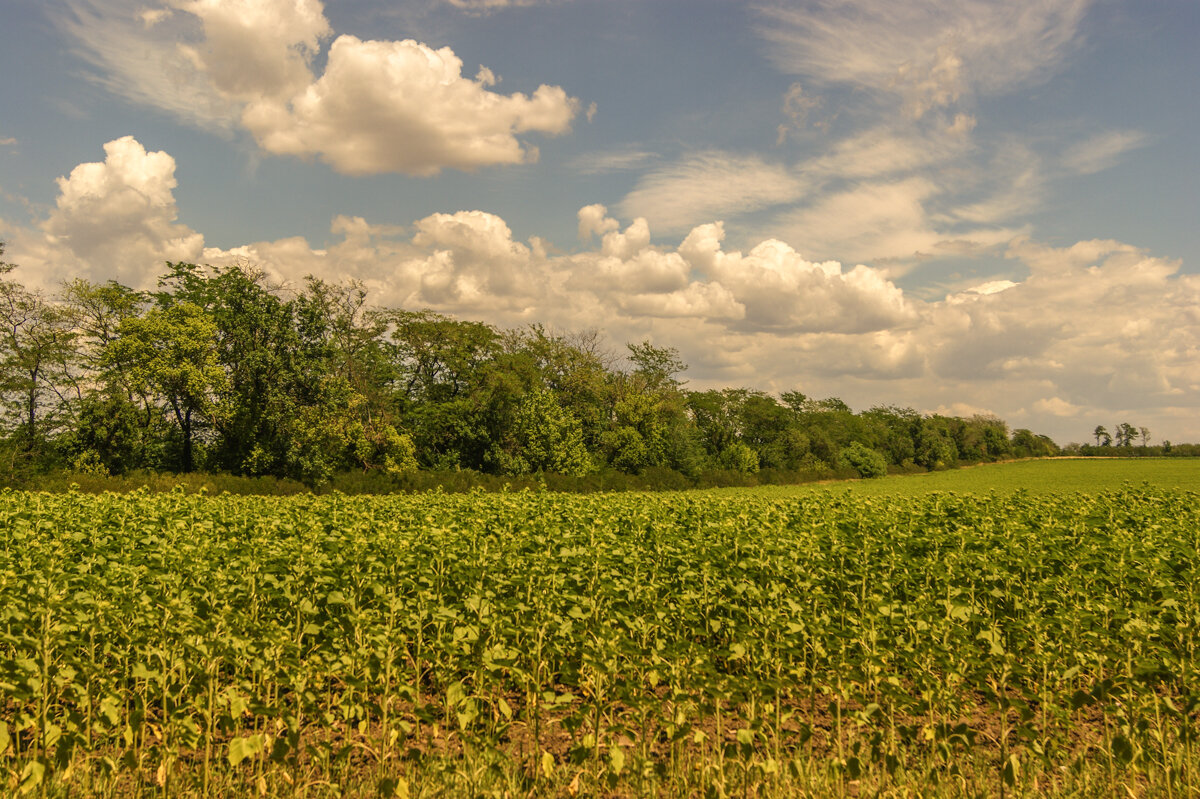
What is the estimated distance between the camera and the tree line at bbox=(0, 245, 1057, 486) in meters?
38.6

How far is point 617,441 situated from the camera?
58.5 m

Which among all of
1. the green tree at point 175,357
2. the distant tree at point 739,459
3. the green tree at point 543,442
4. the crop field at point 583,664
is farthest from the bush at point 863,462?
the crop field at point 583,664

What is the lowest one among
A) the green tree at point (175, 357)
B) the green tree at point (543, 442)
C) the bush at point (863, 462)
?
the bush at point (863, 462)

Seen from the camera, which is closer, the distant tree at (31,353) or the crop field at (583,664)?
the crop field at (583,664)

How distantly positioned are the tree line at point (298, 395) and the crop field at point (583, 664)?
102 ft

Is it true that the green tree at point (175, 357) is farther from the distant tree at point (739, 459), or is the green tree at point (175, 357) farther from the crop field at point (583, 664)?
the distant tree at point (739, 459)

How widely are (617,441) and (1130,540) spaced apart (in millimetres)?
48476

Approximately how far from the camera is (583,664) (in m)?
6.44

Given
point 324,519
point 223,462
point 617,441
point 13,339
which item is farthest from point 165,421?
point 324,519

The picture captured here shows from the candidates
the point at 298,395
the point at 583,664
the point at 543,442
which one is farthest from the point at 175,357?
the point at 583,664

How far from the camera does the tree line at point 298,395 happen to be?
38625mm

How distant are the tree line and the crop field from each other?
3104 cm

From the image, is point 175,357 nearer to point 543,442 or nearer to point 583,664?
point 543,442

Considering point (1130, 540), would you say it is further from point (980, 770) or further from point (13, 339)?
point (13, 339)
